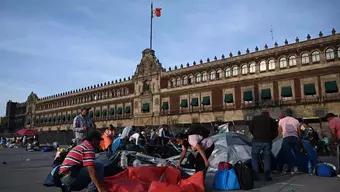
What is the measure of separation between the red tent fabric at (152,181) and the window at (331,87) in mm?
30303

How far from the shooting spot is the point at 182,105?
147 ft

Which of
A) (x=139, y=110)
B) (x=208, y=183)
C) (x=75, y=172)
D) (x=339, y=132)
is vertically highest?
(x=139, y=110)

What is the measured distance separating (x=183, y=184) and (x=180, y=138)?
1.68 meters

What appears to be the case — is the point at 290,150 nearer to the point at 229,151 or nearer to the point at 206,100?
the point at 229,151

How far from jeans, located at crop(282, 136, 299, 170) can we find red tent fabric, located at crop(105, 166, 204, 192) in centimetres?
378

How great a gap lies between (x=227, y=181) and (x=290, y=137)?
291cm

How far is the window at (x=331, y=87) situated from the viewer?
105 ft

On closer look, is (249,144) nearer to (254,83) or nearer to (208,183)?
Result: (208,183)

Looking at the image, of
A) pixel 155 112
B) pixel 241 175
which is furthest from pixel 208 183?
pixel 155 112

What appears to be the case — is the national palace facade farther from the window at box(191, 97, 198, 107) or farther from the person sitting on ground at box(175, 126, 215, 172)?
the person sitting on ground at box(175, 126, 215, 172)

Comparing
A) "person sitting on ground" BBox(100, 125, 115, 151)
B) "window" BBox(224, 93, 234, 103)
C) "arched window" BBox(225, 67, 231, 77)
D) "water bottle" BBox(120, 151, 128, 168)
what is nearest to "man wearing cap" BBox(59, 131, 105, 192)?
"water bottle" BBox(120, 151, 128, 168)

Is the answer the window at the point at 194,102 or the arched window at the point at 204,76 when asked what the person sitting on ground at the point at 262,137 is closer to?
the arched window at the point at 204,76

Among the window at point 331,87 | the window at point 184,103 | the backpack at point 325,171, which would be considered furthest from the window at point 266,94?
the backpack at point 325,171

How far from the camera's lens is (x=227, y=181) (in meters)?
6.41
